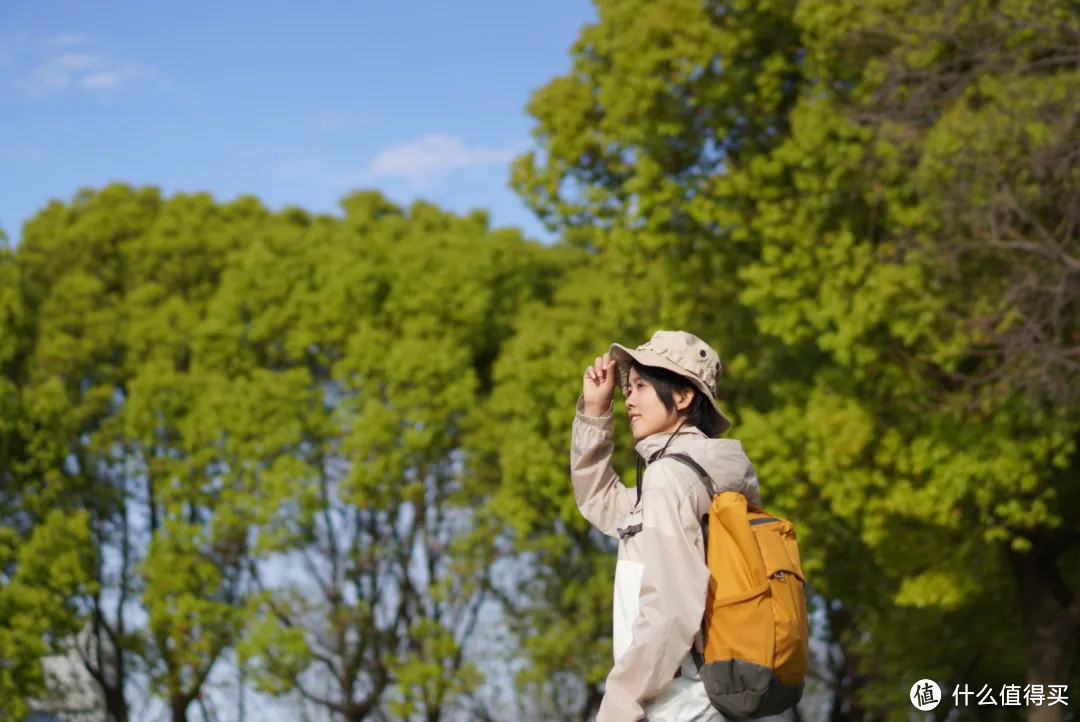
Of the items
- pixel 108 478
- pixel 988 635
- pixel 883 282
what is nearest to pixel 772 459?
pixel 883 282

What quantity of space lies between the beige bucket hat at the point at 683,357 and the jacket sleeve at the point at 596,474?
1.43 feet

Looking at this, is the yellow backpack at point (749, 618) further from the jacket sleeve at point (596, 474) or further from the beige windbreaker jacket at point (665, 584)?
the jacket sleeve at point (596, 474)

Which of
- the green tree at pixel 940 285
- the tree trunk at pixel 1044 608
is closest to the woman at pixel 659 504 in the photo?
the green tree at pixel 940 285

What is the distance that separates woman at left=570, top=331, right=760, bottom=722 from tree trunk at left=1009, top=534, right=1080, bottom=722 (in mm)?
14651

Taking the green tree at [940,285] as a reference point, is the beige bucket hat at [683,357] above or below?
below

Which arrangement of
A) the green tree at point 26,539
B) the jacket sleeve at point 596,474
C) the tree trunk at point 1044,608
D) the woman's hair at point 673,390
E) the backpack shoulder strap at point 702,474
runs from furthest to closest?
the green tree at point 26,539 < the tree trunk at point 1044,608 < the jacket sleeve at point 596,474 < the woman's hair at point 673,390 < the backpack shoulder strap at point 702,474

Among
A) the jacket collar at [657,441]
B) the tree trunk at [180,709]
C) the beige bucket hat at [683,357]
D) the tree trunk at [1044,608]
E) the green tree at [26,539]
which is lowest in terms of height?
the jacket collar at [657,441]

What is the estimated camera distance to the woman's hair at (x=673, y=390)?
4906 mm

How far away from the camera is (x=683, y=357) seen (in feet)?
15.9

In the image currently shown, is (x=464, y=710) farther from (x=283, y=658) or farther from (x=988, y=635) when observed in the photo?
(x=988, y=635)

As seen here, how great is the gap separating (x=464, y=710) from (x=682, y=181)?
52.4ft

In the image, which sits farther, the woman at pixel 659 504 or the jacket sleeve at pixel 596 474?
the jacket sleeve at pixel 596 474

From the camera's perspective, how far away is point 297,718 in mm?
32750

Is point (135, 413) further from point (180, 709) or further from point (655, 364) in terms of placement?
point (655, 364)
